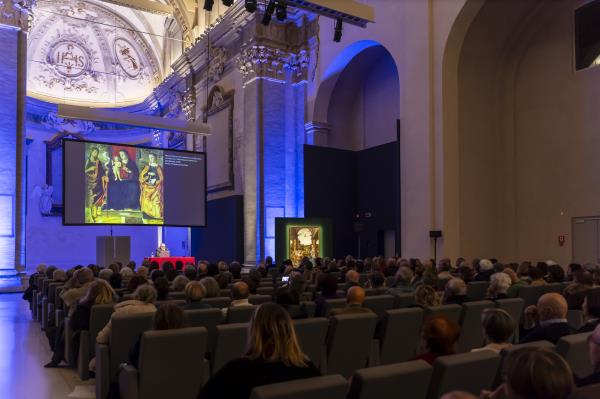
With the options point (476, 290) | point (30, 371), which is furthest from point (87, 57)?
point (476, 290)

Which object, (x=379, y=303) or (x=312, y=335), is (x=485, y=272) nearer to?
(x=379, y=303)

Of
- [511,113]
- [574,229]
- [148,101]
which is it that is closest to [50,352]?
[574,229]

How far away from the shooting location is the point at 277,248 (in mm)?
14797

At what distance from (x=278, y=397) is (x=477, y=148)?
39.5 ft

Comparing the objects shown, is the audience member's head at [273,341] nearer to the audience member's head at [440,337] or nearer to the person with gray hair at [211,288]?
the audience member's head at [440,337]

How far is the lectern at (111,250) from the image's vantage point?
15.2 metres

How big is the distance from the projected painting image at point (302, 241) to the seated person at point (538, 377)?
43.6 feet

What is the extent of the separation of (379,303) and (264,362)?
3081 millimetres

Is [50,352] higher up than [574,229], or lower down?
lower down

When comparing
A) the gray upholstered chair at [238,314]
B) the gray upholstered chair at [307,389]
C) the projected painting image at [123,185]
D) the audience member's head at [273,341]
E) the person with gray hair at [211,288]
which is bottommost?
the gray upholstered chair at [238,314]

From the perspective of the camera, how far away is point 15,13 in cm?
1468

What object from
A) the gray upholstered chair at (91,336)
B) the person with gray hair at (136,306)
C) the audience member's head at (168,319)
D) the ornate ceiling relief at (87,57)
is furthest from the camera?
the ornate ceiling relief at (87,57)

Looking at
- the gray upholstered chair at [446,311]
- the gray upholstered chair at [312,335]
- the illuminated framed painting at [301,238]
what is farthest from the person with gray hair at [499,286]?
the illuminated framed painting at [301,238]

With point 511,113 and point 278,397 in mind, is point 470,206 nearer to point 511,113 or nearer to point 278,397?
point 511,113
